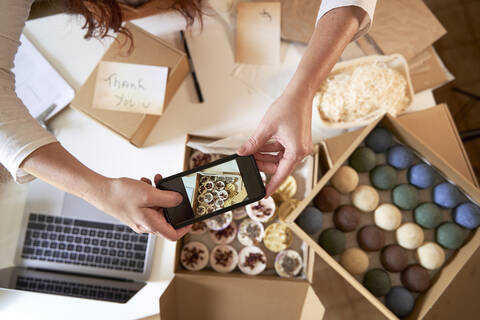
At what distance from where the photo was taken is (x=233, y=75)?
943 mm

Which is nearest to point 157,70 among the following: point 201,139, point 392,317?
point 201,139

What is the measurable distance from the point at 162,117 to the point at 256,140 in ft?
1.39

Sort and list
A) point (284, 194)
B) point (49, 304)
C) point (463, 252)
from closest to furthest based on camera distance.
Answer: point (49, 304) → point (463, 252) → point (284, 194)

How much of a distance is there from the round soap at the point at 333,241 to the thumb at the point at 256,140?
1.18 feet

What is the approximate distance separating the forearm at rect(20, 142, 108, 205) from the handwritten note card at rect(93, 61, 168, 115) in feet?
0.85

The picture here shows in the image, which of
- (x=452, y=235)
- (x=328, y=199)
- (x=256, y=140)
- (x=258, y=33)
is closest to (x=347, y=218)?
(x=328, y=199)

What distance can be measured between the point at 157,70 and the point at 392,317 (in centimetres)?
85

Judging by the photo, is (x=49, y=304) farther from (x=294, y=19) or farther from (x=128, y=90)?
(x=294, y=19)

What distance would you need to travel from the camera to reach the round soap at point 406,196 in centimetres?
83

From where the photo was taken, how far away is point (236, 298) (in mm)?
794

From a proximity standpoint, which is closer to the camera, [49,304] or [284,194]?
[49,304]

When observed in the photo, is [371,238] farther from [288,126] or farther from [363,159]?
[288,126]

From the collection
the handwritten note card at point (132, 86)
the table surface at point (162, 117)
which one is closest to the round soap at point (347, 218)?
the table surface at point (162, 117)

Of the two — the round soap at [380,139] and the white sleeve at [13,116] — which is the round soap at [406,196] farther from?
the white sleeve at [13,116]
